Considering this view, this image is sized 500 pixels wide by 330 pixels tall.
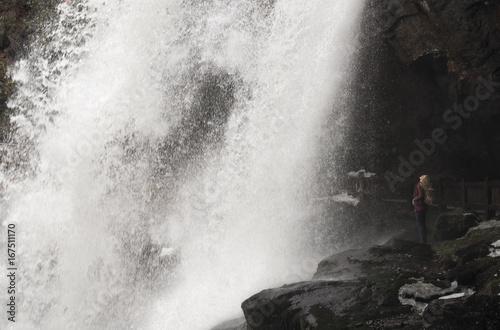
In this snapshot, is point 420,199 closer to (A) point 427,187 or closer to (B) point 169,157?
(A) point 427,187

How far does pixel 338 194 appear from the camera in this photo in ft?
48.4

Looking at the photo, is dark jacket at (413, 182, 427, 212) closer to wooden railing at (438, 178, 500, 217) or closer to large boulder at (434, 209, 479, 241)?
A: large boulder at (434, 209, 479, 241)

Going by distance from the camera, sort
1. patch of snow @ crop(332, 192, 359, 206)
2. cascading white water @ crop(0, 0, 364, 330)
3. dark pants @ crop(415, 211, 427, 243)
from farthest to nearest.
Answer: patch of snow @ crop(332, 192, 359, 206) < cascading white water @ crop(0, 0, 364, 330) < dark pants @ crop(415, 211, 427, 243)

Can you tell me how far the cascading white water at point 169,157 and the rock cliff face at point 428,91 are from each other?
3.34 feet

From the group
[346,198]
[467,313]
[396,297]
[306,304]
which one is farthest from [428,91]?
[467,313]

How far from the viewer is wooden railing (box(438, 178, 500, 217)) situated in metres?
9.67

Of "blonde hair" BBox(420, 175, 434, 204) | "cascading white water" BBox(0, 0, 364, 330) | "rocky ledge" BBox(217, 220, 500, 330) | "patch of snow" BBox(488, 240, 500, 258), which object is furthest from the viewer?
"cascading white water" BBox(0, 0, 364, 330)

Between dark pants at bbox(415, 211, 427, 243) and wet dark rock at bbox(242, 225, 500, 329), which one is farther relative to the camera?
dark pants at bbox(415, 211, 427, 243)

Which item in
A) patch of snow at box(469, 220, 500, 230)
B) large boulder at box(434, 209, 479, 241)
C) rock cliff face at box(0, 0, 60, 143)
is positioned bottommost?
patch of snow at box(469, 220, 500, 230)

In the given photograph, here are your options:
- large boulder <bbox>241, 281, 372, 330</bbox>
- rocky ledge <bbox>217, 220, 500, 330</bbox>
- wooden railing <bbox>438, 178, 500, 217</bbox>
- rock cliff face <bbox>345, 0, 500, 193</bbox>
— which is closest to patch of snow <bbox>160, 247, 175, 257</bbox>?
rocky ledge <bbox>217, 220, 500, 330</bbox>

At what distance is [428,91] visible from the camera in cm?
1175

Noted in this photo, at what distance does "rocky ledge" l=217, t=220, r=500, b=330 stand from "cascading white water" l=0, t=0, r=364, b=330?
293cm

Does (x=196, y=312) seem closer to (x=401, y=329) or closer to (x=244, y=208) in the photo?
(x=244, y=208)

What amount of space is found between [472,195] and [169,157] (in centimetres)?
812
